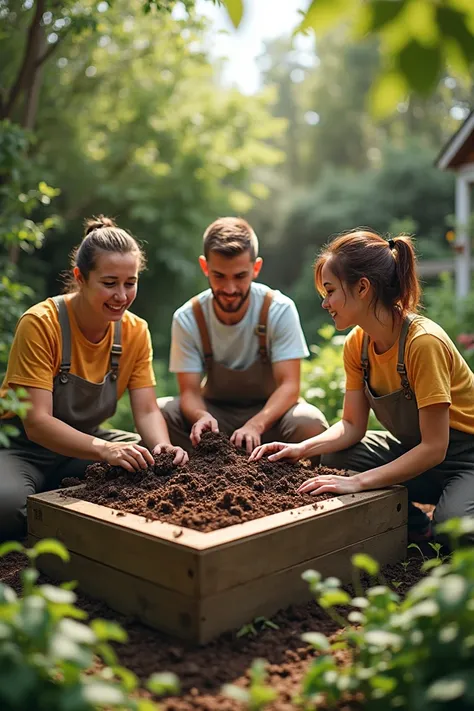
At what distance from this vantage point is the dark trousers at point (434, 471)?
8.90ft

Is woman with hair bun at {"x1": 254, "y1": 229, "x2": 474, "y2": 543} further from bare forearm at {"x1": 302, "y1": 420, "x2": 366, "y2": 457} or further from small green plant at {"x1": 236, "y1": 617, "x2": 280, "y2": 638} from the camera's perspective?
small green plant at {"x1": 236, "y1": 617, "x2": 280, "y2": 638}

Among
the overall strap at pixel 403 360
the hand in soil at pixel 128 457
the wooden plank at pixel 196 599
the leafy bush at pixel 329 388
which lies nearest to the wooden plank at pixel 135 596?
the wooden plank at pixel 196 599

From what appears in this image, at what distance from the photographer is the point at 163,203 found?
31.2 feet

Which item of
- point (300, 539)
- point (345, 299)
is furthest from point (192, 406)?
point (300, 539)

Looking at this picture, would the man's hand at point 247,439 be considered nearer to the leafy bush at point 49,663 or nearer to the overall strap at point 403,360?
the overall strap at point 403,360

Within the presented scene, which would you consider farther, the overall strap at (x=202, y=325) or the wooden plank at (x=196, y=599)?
the overall strap at (x=202, y=325)

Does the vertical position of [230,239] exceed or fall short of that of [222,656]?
it exceeds it

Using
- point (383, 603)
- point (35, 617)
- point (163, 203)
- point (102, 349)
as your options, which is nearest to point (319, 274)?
point (102, 349)

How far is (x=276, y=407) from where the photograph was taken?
3377mm

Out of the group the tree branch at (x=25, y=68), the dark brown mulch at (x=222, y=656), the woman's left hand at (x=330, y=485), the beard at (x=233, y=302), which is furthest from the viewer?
the tree branch at (x=25, y=68)

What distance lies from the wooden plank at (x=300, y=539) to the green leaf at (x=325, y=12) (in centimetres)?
136

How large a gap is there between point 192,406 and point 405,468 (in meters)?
1.29

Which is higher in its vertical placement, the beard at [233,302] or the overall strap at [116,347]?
the beard at [233,302]

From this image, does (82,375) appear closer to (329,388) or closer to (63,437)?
(63,437)
